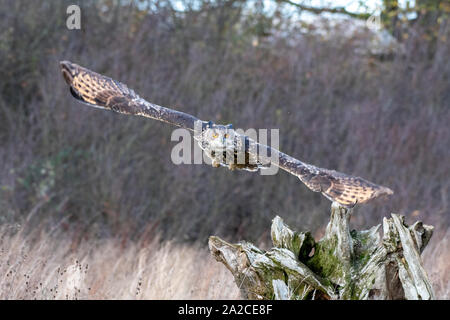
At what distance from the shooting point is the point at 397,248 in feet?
10.7

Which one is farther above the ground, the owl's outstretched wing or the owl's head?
the owl's outstretched wing

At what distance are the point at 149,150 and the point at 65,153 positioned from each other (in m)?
1.40

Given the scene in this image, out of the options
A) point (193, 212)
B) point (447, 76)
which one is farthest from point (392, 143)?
point (193, 212)

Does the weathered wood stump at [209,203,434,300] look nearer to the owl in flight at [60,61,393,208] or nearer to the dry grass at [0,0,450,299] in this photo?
the owl in flight at [60,61,393,208]

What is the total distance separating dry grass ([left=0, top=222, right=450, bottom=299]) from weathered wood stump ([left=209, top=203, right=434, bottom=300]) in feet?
4.75

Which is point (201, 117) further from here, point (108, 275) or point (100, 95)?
point (100, 95)

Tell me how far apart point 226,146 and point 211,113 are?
696 cm

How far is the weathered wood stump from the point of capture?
3.21 metres

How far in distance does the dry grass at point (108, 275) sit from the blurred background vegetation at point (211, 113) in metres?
2.03

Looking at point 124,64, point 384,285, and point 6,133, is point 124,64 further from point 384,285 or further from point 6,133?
point 384,285

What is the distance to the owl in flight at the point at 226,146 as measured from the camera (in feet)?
10.1

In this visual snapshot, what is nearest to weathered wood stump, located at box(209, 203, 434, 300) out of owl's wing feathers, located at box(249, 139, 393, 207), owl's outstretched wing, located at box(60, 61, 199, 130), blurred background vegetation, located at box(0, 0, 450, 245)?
owl's wing feathers, located at box(249, 139, 393, 207)

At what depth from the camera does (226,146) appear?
3.35 m

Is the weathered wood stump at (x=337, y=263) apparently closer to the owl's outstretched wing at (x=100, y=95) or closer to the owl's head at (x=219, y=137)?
the owl's head at (x=219, y=137)
